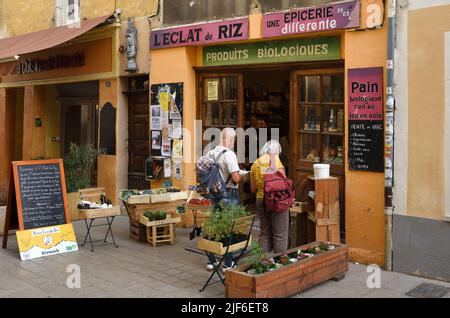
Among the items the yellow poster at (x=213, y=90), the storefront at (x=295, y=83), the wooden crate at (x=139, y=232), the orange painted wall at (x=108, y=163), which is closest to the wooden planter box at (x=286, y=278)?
the storefront at (x=295, y=83)

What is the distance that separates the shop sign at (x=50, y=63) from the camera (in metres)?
10.9

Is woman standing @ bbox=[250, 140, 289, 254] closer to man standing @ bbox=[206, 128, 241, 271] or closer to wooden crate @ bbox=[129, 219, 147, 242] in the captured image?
man standing @ bbox=[206, 128, 241, 271]

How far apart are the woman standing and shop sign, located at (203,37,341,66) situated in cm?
173

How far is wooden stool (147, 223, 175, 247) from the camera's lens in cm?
760

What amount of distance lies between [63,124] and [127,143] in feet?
11.5

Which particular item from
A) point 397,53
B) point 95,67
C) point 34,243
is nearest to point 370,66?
point 397,53

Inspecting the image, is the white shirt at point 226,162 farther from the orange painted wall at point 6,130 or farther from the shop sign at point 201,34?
the orange painted wall at point 6,130

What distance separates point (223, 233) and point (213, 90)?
12.7 feet

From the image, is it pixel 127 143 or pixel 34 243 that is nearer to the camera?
pixel 34 243

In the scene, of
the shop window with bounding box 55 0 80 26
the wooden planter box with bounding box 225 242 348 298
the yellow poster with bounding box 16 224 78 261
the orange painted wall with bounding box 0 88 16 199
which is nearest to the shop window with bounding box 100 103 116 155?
the shop window with bounding box 55 0 80 26

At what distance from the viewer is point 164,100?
30.2 feet

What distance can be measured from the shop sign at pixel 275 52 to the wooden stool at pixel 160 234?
285cm
